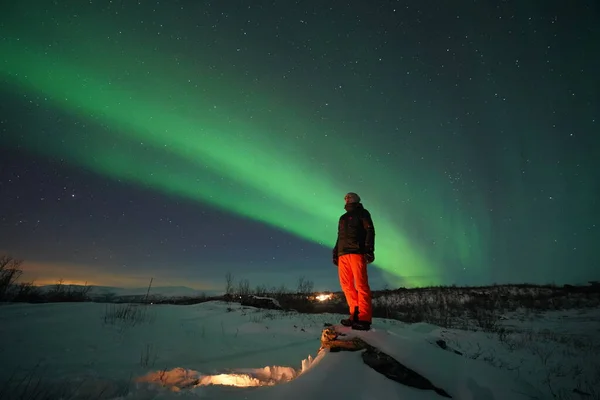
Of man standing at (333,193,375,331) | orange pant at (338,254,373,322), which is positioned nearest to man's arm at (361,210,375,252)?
man standing at (333,193,375,331)

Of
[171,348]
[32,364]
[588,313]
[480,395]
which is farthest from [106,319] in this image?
[588,313]

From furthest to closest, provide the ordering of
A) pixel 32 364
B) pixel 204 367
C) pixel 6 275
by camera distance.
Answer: pixel 6 275 → pixel 204 367 → pixel 32 364

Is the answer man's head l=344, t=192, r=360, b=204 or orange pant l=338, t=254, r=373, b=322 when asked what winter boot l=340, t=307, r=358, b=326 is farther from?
man's head l=344, t=192, r=360, b=204

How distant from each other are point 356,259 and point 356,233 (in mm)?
520

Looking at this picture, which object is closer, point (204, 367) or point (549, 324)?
point (204, 367)

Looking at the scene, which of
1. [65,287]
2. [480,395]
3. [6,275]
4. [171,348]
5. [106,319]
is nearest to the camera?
[480,395]

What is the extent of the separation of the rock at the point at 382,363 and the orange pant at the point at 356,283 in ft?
3.02

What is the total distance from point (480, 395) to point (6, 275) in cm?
1493

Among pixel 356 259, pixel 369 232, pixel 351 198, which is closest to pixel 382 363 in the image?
pixel 356 259

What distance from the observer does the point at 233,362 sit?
235 inches

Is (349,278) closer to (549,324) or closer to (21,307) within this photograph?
(21,307)

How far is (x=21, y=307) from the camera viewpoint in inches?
293

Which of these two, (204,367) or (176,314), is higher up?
(176,314)

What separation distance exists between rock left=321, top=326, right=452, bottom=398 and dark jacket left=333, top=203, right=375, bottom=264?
167 centimetres
